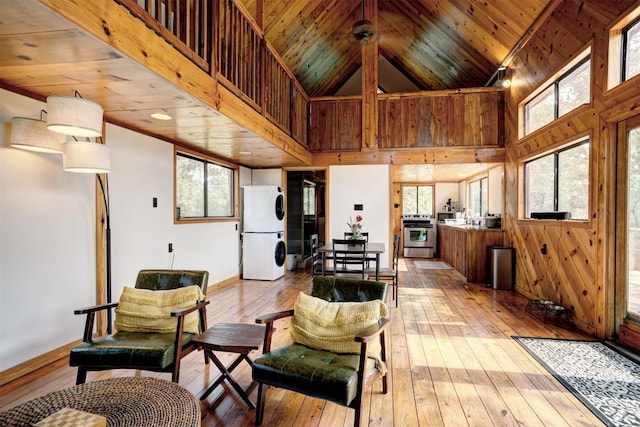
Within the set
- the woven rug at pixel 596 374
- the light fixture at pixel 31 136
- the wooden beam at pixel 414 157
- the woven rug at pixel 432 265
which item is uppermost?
the wooden beam at pixel 414 157

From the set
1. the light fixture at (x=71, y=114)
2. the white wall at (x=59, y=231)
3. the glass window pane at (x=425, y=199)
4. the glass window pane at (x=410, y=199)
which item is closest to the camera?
the light fixture at (x=71, y=114)

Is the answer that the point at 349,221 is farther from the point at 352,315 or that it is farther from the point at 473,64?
the point at 352,315

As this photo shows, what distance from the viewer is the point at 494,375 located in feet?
8.12

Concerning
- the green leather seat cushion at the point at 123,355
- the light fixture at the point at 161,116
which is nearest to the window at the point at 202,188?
the light fixture at the point at 161,116

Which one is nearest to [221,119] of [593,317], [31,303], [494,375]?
[31,303]

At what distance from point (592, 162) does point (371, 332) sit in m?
3.11

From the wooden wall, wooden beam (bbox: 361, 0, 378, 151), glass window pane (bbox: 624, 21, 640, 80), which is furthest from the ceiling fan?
glass window pane (bbox: 624, 21, 640, 80)

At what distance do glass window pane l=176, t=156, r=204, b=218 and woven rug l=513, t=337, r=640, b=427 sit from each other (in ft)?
14.3

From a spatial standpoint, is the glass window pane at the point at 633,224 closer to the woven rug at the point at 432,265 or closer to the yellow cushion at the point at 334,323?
the yellow cushion at the point at 334,323

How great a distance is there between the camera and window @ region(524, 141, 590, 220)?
11.9 ft

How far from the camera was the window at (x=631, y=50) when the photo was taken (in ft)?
9.20

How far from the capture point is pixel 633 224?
293cm

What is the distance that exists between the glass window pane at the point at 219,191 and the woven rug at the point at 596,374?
4.54 metres

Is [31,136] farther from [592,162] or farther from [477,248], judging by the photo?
[477,248]
